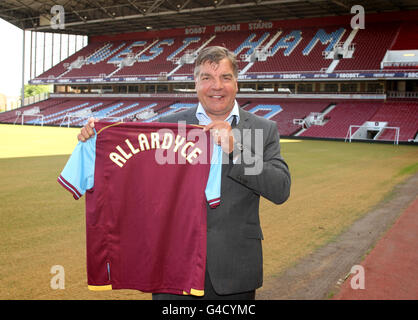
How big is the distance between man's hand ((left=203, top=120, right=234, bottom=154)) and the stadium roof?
3123cm

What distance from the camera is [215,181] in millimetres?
2377

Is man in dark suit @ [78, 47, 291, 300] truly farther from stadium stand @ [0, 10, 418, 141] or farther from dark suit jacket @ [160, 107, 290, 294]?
stadium stand @ [0, 10, 418, 141]

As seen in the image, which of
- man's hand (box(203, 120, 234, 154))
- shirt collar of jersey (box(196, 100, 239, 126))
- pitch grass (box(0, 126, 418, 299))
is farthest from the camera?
pitch grass (box(0, 126, 418, 299))

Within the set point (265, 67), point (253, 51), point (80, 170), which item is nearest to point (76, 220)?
point (80, 170)

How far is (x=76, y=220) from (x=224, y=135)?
4.93 metres

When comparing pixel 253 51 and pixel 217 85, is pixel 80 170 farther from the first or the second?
pixel 253 51

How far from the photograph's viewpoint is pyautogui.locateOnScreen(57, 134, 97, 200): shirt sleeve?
2.46m

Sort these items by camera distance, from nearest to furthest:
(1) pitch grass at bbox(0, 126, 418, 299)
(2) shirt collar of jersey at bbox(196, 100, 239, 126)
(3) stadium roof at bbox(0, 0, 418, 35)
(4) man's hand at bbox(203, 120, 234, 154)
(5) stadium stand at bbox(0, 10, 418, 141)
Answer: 1. (4) man's hand at bbox(203, 120, 234, 154)
2. (2) shirt collar of jersey at bbox(196, 100, 239, 126)
3. (1) pitch grass at bbox(0, 126, 418, 299)
4. (5) stadium stand at bbox(0, 10, 418, 141)
5. (3) stadium roof at bbox(0, 0, 418, 35)

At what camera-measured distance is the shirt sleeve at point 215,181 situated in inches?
91.7

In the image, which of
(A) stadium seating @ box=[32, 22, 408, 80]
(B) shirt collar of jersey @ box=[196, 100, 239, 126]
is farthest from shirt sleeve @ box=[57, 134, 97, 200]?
(A) stadium seating @ box=[32, 22, 408, 80]

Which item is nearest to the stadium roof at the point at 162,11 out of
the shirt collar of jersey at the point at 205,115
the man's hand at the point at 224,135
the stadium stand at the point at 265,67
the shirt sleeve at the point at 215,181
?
the stadium stand at the point at 265,67

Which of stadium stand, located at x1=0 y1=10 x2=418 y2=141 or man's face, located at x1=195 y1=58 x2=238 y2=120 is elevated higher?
stadium stand, located at x1=0 y1=10 x2=418 y2=141

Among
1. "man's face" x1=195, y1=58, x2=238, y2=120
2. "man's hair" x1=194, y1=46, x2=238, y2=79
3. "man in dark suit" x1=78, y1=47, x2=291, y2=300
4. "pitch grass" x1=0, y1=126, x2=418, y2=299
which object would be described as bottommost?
"pitch grass" x1=0, y1=126, x2=418, y2=299

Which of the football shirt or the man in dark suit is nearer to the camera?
the man in dark suit
